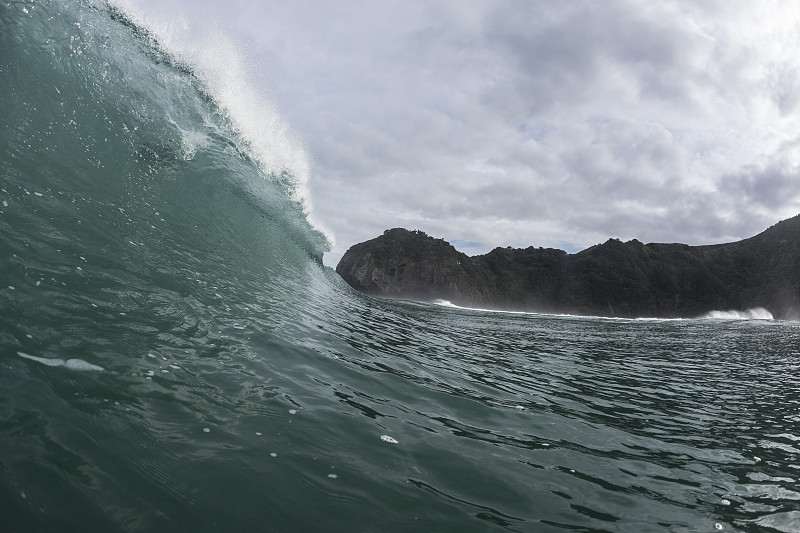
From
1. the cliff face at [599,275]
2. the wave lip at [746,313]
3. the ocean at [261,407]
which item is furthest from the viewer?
the cliff face at [599,275]

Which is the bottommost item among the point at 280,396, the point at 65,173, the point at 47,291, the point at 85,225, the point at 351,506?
the point at 351,506

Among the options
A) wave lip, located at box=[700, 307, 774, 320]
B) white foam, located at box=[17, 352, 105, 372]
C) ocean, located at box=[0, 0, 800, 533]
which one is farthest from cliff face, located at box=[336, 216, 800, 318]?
white foam, located at box=[17, 352, 105, 372]

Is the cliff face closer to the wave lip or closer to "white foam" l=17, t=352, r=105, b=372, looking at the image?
the wave lip

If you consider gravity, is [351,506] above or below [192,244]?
below

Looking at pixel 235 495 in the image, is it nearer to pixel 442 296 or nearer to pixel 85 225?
pixel 85 225

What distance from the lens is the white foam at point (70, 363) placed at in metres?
4.07

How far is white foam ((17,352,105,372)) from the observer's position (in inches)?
160

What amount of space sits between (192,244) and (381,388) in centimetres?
906

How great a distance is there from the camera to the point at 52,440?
3084 mm

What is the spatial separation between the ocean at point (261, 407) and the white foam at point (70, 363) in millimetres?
26

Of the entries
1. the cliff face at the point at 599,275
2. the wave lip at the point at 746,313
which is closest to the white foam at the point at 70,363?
the cliff face at the point at 599,275

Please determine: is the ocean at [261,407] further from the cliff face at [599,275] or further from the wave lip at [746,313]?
the wave lip at [746,313]

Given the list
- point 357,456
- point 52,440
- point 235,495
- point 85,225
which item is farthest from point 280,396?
point 85,225

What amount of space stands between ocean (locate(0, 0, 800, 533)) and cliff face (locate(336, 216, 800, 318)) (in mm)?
108551
